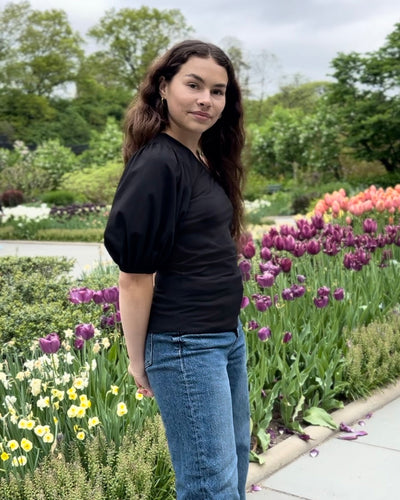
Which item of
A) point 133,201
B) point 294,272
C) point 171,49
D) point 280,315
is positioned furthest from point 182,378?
point 294,272

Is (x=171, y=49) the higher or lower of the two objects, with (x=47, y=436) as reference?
higher

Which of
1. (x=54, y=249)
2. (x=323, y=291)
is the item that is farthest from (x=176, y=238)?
(x=54, y=249)

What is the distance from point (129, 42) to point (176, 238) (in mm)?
58070

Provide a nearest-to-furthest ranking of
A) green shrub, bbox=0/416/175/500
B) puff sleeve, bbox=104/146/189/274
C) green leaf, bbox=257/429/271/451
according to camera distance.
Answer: puff sleeve, bbox=104/146/189/274 → green shrub, bbox=0/416/175/500 → green leaf, bbox=257/429/271/451

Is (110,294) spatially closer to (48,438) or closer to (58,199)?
(48,438)

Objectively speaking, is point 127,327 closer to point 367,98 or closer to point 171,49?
point 171,49

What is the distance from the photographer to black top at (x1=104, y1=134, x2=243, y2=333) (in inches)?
69.6

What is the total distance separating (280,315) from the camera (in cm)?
443

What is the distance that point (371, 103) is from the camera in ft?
89.0

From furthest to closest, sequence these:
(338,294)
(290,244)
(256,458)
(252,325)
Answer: (290,244)
(338,294)
(252,325)
(256,458)

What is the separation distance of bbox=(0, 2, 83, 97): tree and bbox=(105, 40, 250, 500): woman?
51716mm

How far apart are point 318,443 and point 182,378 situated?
221 cm

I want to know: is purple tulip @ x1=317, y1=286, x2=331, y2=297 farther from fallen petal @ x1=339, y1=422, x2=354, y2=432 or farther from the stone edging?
fallen petal @ x1=339, y1=422, x2=354, y2=432

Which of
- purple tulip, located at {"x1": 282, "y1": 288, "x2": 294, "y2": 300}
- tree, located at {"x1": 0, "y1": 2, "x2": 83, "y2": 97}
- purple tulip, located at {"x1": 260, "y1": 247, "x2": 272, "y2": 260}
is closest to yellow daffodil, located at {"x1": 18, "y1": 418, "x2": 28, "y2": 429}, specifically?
purple tulip, located at {"x1": 282, "y1": 288, "x2": 294, "y2": 300}
